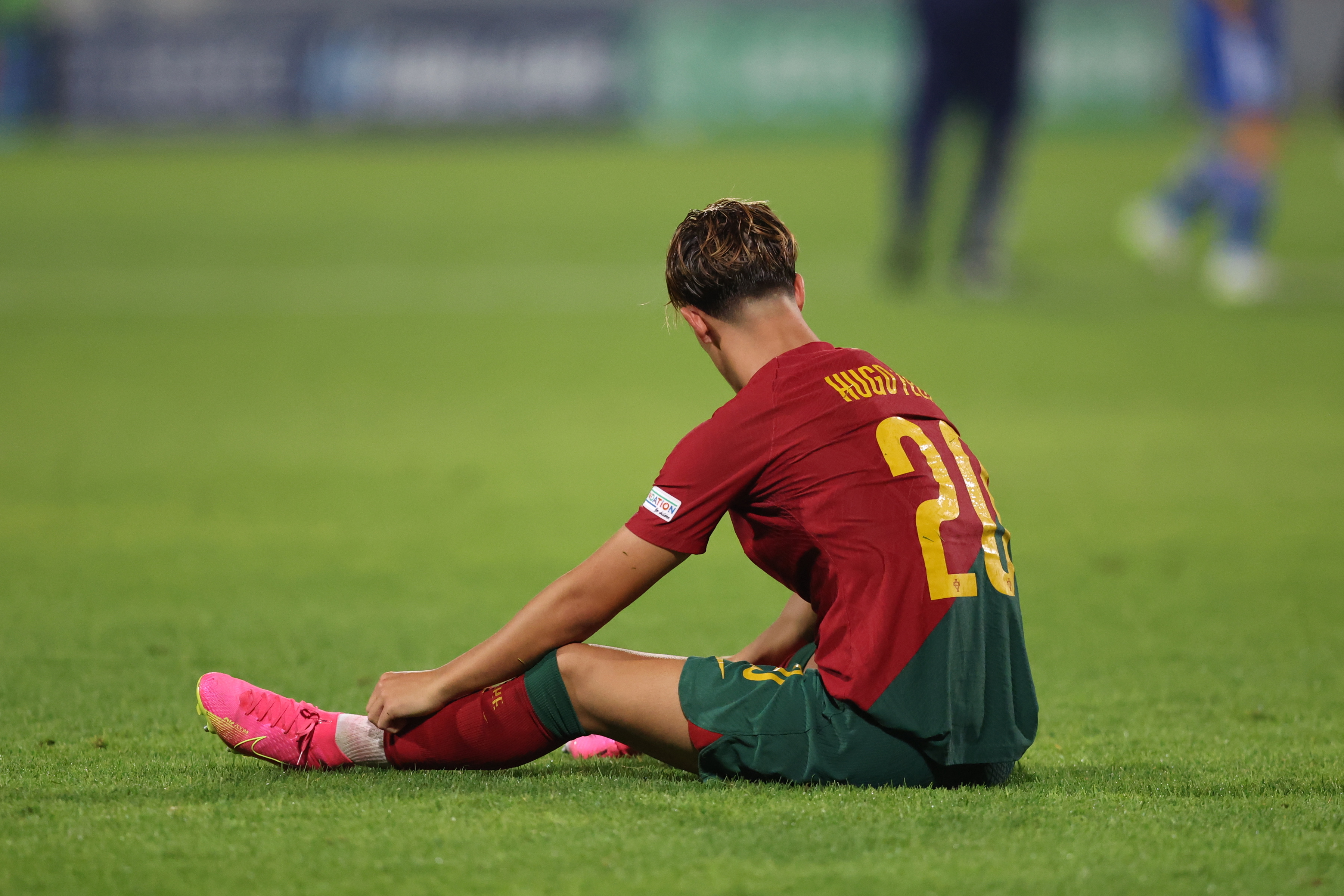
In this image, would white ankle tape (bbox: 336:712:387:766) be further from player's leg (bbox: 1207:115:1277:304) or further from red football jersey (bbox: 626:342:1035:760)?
player's leg (bbox: 1207:115:1277:304)

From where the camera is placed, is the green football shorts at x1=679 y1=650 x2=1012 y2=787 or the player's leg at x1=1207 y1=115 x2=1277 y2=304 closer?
the green football shorts at x1=679 y1=650 x2=1012 y2=787

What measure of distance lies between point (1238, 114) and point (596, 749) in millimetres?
9509

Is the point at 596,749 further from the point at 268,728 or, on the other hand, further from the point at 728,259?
the point at 728,259

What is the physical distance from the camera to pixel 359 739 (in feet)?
10.4

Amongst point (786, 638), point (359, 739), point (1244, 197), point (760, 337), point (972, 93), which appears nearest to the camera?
point (760, 337)

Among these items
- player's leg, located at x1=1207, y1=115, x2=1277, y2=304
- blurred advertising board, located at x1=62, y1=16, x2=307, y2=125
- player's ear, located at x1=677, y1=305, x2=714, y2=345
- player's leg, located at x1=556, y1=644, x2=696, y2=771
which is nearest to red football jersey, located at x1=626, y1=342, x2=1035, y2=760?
player's ear, located at x1=677, y1=305, x2=714, y2=345

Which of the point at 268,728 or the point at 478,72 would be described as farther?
the point at 478,72

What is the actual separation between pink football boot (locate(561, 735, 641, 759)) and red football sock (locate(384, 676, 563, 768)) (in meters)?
0.30

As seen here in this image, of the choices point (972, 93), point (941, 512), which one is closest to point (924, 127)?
point (972, 93)

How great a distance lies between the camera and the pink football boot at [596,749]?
343 cm

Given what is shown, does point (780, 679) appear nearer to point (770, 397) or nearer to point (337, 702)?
point (770, 397)

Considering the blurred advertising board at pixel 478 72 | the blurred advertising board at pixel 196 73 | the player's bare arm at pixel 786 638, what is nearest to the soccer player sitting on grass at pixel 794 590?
the player's bare arm at pixel 786 638

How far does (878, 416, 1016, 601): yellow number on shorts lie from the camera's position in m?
2.89

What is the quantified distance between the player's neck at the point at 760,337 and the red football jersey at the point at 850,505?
35 mm
